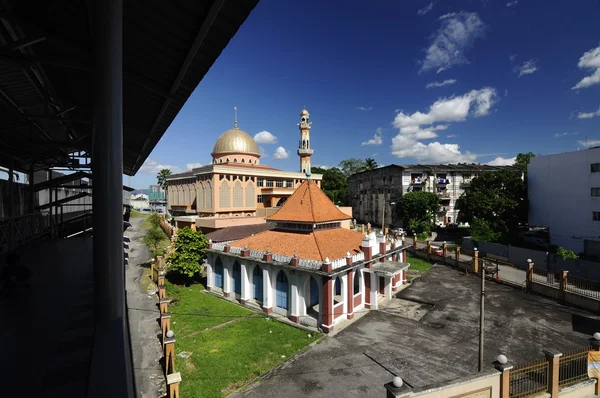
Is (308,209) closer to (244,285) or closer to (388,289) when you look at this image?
(244,285)

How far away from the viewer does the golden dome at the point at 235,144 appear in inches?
1789

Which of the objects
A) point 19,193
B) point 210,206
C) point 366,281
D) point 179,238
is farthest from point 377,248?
point 210,206

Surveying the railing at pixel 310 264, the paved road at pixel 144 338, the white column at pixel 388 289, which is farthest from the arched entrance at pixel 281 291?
the white column at pixel 388 289

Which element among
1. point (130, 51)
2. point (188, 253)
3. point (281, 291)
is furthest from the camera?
point (188, 253)

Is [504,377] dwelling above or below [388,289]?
above

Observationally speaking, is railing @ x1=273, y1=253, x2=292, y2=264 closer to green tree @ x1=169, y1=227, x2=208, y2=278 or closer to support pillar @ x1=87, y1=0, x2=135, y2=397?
green tree @ x1=169, y1=227, x2=208, y2=278

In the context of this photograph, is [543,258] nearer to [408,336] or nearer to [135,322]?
[408,336]

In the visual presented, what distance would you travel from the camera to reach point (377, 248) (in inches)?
814

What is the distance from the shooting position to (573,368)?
36.3 feet

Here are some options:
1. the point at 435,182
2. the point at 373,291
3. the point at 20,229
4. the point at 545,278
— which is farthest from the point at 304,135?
the point at 20,229

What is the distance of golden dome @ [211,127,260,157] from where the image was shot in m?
45.4

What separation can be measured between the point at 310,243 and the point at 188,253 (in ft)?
34.6

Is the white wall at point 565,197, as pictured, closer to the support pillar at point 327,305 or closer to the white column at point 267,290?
the support pillar at point 327,305

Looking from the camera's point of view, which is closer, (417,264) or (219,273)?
(219,273)
